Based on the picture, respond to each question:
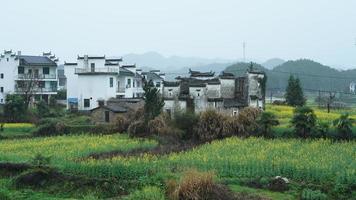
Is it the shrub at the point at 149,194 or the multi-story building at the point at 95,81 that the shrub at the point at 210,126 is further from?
the multi-story building at the point at 95,81

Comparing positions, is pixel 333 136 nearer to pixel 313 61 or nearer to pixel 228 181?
pixel 228 181

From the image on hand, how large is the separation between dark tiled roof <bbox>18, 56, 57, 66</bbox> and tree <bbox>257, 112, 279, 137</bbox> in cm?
3535

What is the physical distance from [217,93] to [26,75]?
83.2 feet

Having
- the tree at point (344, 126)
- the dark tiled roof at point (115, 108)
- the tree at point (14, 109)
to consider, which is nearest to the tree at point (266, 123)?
the tree at point (344, 126)

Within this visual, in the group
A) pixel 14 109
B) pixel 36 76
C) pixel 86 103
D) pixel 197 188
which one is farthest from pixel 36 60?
pixel 197 188

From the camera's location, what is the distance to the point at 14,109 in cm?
4600

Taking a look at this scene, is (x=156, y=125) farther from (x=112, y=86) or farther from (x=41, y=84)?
(x=41, y=84)

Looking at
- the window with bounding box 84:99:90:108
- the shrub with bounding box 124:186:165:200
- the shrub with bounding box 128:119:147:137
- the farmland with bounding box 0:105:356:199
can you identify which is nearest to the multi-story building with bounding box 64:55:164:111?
the window with bounding box 84:99:90:108

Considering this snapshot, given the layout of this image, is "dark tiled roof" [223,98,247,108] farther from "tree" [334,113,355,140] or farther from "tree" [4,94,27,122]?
"tree" [4,94,27,122]

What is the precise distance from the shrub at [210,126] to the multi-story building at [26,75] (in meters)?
28.8

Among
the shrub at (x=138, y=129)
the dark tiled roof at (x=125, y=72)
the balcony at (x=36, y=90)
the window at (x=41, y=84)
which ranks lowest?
the shrub at (x=138, y=129)

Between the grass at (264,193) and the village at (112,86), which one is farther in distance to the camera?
the village at (112,86)

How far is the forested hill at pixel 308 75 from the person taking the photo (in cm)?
11106

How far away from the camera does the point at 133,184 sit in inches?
781
